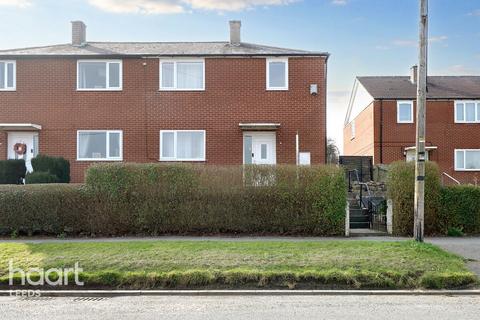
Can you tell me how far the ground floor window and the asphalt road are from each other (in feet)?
81.5

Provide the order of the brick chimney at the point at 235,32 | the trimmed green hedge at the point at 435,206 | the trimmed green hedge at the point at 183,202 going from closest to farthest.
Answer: the trimmed green hedge at the point at 183,202 → the trimmed green hedge at the point at 435,206 → the brick chimney at the point at 235,32

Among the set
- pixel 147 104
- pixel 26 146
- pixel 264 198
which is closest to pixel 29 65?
pixel 26 146

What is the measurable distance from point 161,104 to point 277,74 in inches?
199

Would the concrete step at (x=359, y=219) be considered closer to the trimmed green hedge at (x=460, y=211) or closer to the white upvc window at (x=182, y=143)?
the trimmed green hedge at (x=460, y=211)

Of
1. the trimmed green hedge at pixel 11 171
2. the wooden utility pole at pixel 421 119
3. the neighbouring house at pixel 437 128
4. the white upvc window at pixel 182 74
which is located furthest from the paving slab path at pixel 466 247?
the neighbouring house at pixel 437 128

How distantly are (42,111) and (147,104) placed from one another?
4.47m

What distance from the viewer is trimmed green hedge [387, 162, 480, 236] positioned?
1380 cm

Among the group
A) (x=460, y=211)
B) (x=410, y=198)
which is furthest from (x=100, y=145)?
(x=460, y=211)

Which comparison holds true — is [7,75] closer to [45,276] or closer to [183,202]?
[183,202]

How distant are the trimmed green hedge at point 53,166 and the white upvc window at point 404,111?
21.3 meters

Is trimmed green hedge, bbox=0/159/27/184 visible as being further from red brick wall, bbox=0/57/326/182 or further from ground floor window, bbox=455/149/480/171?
ground floor window, bbox=455/149/480/171

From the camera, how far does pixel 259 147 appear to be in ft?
67.1

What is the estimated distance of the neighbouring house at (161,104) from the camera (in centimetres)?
2020

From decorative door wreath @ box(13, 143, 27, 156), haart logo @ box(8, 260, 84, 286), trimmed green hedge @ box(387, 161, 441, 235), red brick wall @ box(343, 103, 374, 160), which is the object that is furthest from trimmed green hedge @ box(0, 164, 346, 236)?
red brick wall @ box(343, 103, 374, 160)
